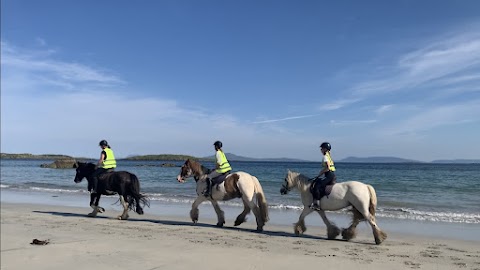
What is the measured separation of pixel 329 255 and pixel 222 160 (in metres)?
4.04

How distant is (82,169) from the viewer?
482 inches

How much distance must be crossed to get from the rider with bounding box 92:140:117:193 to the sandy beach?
175 cm

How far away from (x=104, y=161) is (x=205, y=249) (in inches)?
229

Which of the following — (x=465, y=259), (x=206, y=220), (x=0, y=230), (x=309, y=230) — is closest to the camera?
(x=465, y=259)

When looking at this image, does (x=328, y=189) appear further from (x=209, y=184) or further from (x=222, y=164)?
(x=209, y=184)

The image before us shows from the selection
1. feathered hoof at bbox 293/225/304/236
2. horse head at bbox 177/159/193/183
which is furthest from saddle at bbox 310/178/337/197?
horse head at bbox 177/159/193/183

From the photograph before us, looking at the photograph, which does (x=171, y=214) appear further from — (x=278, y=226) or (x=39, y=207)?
(x=39, y=207)

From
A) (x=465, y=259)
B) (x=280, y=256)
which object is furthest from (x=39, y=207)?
(x=465, y=259)

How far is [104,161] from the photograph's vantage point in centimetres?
1168

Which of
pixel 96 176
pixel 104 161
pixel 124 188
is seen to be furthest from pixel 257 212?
pixel 96 176

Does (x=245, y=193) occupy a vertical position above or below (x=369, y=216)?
above

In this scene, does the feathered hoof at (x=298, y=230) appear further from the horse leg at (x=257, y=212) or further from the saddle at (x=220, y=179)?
the saddle at (x=220, y=179)

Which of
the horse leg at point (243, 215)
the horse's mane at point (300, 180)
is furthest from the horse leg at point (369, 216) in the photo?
the horse leg at point (243, 215)

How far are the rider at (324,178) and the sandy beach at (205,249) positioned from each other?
0.87 meters
